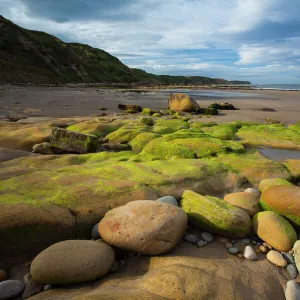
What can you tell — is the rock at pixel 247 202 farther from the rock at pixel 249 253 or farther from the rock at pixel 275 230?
the rock at pixel 249 253

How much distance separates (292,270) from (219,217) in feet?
2.62

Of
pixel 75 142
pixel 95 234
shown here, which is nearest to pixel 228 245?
pixel 95 234

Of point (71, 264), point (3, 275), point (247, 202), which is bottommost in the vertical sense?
point (3, 275)

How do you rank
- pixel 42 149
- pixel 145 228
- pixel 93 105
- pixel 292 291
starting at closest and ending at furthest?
pixel 292 291 < pixel 145 228 < pixel 42 149 < pixel 93 105

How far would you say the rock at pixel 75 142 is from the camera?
5641 millimetres

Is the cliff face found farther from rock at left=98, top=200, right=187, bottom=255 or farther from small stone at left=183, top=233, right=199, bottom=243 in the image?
small stone at left=183, top=233, right=199, bottom=243

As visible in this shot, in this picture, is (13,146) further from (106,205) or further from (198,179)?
(198,179)

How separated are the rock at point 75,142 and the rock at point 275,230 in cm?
387

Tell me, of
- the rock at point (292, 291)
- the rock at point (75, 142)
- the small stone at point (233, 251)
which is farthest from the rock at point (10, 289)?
the rock at point (75, 142)

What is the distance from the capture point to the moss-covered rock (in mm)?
6229

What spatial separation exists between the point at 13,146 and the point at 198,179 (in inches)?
175

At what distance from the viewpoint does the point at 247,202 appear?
3096mm

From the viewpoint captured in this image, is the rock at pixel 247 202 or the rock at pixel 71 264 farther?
the rock at pixel 247 202

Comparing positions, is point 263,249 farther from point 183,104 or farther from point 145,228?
point 183,104
